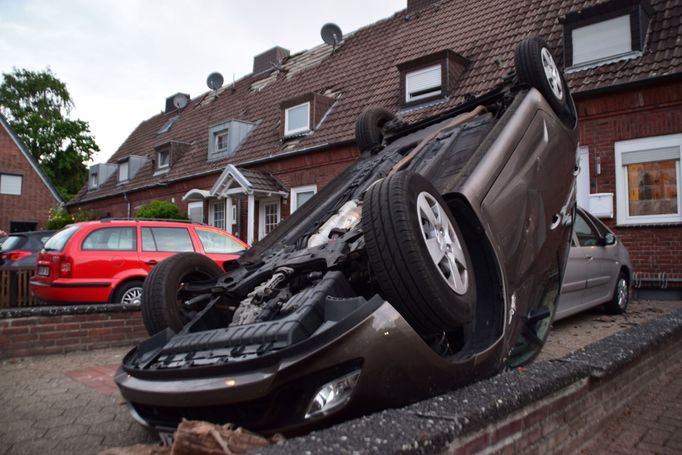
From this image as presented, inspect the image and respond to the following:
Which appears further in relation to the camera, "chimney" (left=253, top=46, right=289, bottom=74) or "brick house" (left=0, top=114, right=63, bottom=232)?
"brick house" (left=0, top=114, right=63, bottom=232)

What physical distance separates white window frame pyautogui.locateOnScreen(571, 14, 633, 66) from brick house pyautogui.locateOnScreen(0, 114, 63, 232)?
3006 centimetres

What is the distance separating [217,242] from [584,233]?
5783mm

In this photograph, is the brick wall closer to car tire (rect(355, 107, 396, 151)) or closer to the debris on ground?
car tire (rect(355, 107, 396, 151))

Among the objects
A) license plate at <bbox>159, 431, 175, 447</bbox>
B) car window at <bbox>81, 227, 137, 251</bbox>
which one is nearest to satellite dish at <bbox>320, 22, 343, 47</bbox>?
car window at <bbox>81, 227, 137, 251</bbox>

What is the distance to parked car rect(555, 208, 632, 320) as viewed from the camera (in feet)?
19.0

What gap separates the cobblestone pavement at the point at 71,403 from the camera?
9.61ft

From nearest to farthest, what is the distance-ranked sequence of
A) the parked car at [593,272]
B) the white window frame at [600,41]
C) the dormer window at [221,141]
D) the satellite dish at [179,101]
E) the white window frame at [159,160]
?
the parked car at [593,272] → the white window frame at [600,41] → the dormer window at [221,141] → the white window frame at [159,160] → the satellite dish at [179,101]

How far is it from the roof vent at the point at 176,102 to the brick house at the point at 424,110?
3.28ft

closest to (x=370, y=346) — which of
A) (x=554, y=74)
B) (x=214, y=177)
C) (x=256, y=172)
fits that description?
(x=554, y=74)

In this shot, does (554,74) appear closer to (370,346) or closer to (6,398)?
(370,346)

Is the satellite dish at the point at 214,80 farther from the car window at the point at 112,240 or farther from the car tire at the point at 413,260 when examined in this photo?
the car tire at the point at 413,260

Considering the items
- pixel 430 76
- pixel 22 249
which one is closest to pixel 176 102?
pixel 430 76

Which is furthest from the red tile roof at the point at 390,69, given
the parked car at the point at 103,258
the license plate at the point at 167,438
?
the license plate at the point at 167,438

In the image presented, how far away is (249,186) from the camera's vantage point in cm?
1577
